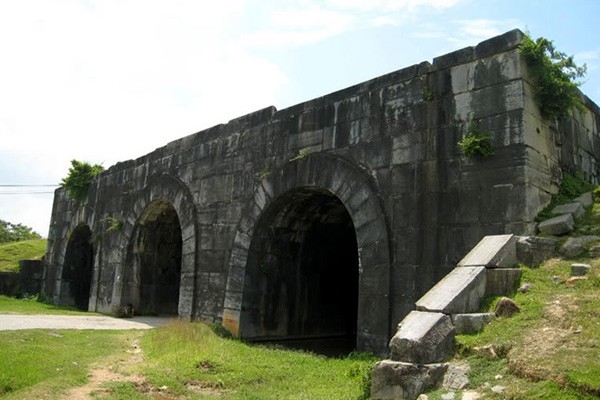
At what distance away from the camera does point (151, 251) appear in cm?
1338

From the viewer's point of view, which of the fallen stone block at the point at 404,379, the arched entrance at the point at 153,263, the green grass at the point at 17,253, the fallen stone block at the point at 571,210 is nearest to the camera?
→ the fallen stone block at the point at 404,379

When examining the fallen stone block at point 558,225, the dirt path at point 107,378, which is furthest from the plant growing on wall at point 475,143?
the dirt path at point 107,378

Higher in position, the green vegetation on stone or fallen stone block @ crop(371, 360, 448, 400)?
the green vegetation on stone

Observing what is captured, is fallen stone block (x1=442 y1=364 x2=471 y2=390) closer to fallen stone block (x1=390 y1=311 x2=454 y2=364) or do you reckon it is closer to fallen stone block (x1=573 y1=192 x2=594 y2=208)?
fallen stone block (x1=390 y1=311 x2=454 y2=364)

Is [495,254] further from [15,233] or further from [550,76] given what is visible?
[15,233]

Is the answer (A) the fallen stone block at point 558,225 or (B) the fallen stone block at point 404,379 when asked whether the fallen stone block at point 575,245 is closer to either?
(A) the fallen stone block at point 558,225

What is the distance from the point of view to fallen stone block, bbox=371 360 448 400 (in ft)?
13.5

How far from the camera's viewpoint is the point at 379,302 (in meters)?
7.18

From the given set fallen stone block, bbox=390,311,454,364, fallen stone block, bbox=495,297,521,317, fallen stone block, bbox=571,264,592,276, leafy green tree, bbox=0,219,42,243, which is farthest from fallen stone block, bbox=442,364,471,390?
leafy green tree, bbox=0,219,42,243

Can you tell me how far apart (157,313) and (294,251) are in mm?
4968

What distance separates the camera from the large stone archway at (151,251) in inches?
495

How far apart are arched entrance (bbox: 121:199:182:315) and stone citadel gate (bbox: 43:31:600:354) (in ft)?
0.11

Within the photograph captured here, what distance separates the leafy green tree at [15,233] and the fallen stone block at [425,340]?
133 ft

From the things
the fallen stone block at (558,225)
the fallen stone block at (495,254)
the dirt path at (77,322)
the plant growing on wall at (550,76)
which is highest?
the plant growing on wall at (550,76)
